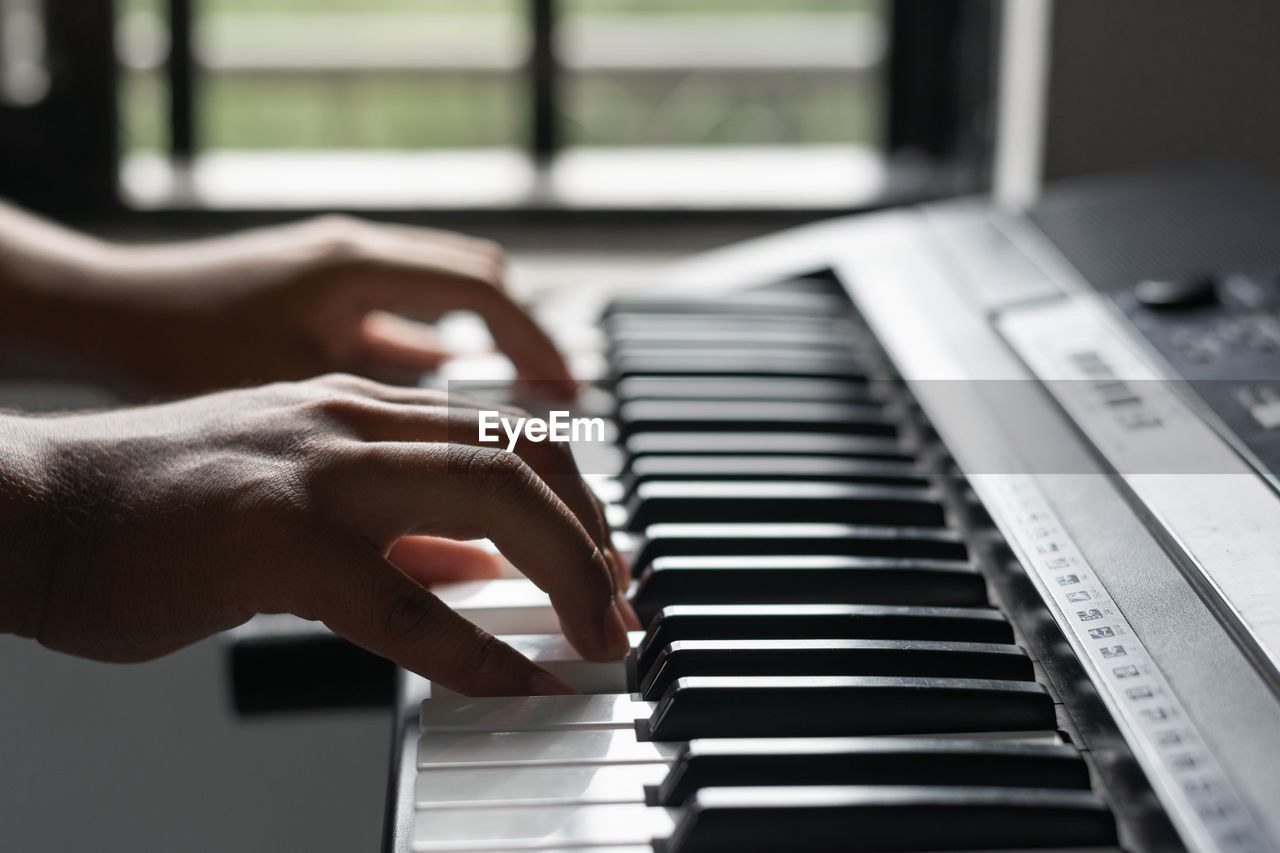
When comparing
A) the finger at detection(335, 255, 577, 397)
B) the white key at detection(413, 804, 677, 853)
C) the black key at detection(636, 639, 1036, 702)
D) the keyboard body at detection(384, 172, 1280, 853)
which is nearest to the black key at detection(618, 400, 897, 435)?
the keyboard body at detection(384, 172, 1280, 853)

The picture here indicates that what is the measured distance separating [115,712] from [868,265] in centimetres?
75

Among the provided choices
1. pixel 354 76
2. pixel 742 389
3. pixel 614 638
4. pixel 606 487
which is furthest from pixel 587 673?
pixel 354 76

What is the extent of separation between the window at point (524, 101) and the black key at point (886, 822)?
4.77ft

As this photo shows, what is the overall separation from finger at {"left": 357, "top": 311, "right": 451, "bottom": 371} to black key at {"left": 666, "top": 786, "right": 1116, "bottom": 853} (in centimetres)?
69

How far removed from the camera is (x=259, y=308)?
108 centimetres

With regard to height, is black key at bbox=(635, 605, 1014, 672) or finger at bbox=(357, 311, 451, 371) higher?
finger at bbox=(357, 311, 451, 371)

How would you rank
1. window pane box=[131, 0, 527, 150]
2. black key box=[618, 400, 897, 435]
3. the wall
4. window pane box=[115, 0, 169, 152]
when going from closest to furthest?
black key box=[618, 400, 897, 435] → the wall → window pane box=[115, 0, 169, 152] → window pane box=[131, 0, 527, 150]

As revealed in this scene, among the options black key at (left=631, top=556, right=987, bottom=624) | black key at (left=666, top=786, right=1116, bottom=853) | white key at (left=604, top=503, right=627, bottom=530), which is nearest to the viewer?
black key at (left=666, top=786, right=1116, bottom=853)

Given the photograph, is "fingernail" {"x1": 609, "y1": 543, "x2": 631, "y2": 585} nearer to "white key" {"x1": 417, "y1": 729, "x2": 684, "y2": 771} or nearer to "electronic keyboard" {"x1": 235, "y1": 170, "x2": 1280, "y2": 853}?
"electronic keyboard" {"x1": 235, "y1": 170, "x2": 1280, "y2": 853}

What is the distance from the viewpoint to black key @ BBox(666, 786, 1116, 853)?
0.50 metres

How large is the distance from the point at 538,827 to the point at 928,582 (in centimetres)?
29

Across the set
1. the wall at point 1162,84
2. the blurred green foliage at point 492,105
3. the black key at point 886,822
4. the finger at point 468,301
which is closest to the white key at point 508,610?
the black key at point 886,822

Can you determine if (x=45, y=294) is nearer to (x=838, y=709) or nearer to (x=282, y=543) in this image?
(x=282, y=543)

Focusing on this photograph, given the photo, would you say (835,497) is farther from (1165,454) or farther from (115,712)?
(115,712)
